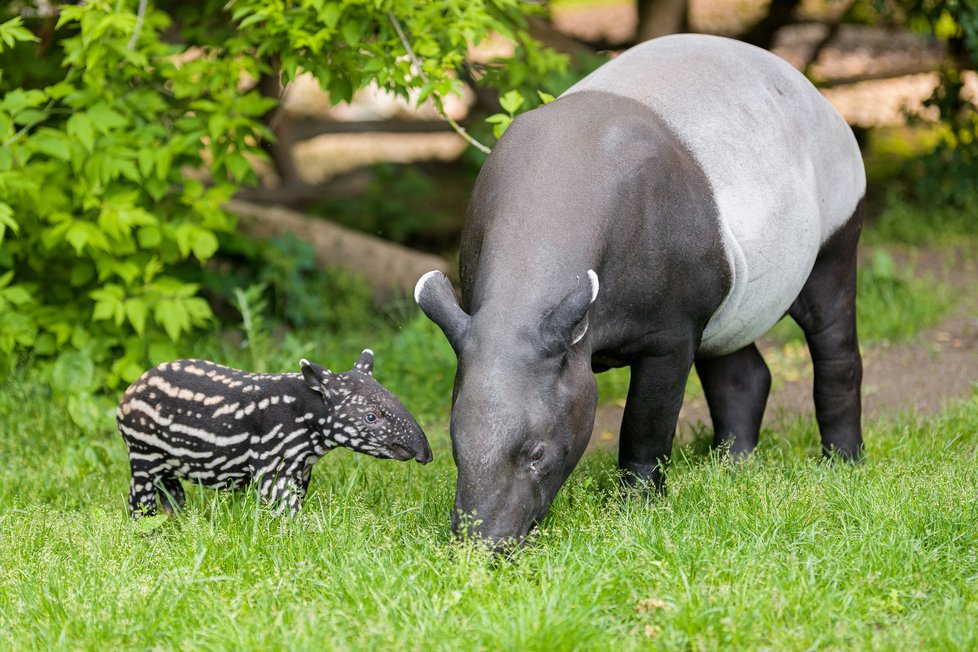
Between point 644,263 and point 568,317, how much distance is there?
64 cm

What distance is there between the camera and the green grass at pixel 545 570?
363 cm

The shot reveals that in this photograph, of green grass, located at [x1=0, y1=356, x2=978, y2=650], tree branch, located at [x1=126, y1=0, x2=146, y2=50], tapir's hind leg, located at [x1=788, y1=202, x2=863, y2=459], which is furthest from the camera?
tree branch, located at [x1=126, y1=0, x2=146, y2=50]

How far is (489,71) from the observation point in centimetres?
695

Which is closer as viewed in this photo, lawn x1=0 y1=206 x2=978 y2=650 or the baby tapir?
lawn x1=0 y1=206 x2=978 y2=650

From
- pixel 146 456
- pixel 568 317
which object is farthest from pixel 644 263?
pixel 146 456

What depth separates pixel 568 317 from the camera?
3.89 m

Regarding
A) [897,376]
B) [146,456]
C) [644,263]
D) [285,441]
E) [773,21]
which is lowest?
[897,376]

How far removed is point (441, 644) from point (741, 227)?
7.08 ft

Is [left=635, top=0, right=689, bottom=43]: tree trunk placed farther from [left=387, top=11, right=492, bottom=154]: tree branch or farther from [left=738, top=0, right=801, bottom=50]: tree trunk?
[left=387, top=11, right=492, bottom=154]: tree branch

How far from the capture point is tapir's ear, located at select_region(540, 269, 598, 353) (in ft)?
12.8

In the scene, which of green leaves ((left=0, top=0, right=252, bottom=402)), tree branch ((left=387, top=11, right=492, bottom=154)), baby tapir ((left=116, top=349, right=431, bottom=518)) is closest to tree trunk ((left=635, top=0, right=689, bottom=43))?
green leaves ((left=0, top=0, right=252, bottom=402))

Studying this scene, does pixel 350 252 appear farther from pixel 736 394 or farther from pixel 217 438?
pixel 217 438

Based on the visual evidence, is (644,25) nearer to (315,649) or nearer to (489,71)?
(489,71)

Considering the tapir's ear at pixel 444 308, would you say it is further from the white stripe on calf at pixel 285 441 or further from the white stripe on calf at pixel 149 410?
the white stripe on calf at pixel 149 410
